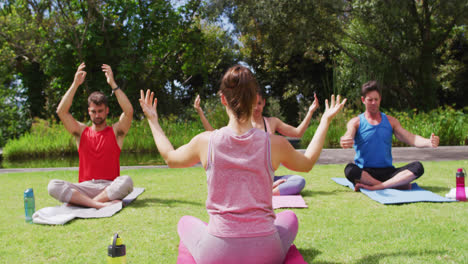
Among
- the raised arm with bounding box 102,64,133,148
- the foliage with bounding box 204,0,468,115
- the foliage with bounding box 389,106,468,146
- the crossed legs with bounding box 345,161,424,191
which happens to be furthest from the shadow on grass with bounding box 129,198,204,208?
the foliage with bounding box 204,0,468,115

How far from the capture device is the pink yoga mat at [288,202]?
4344mm

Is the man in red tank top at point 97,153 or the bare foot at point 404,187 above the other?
the man in red tank top at point 97,153

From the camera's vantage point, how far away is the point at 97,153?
15.2 ft

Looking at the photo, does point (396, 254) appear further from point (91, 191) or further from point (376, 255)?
point (91, 191)

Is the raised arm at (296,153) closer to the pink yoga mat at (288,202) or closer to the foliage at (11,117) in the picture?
the pink yoga mat at (288,202)

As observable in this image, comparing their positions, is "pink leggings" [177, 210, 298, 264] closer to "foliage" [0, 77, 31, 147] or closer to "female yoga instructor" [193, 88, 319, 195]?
"female yoga instructor" [193, 88, 319, 195]

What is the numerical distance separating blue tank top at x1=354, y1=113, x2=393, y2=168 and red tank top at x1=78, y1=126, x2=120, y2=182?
126 inches

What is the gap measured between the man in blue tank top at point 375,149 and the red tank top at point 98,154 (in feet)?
9.72

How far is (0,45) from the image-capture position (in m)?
16.6

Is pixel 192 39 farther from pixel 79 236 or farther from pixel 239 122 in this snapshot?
pixel 239 122

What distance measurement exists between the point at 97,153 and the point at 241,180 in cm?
297

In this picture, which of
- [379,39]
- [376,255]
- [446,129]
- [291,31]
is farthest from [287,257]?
[379,39]

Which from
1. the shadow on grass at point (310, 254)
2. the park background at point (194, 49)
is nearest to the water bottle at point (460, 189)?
the shadow on grass at point (310, 254)

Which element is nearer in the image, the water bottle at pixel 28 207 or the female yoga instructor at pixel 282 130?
the water bottle at pixel 28 207
